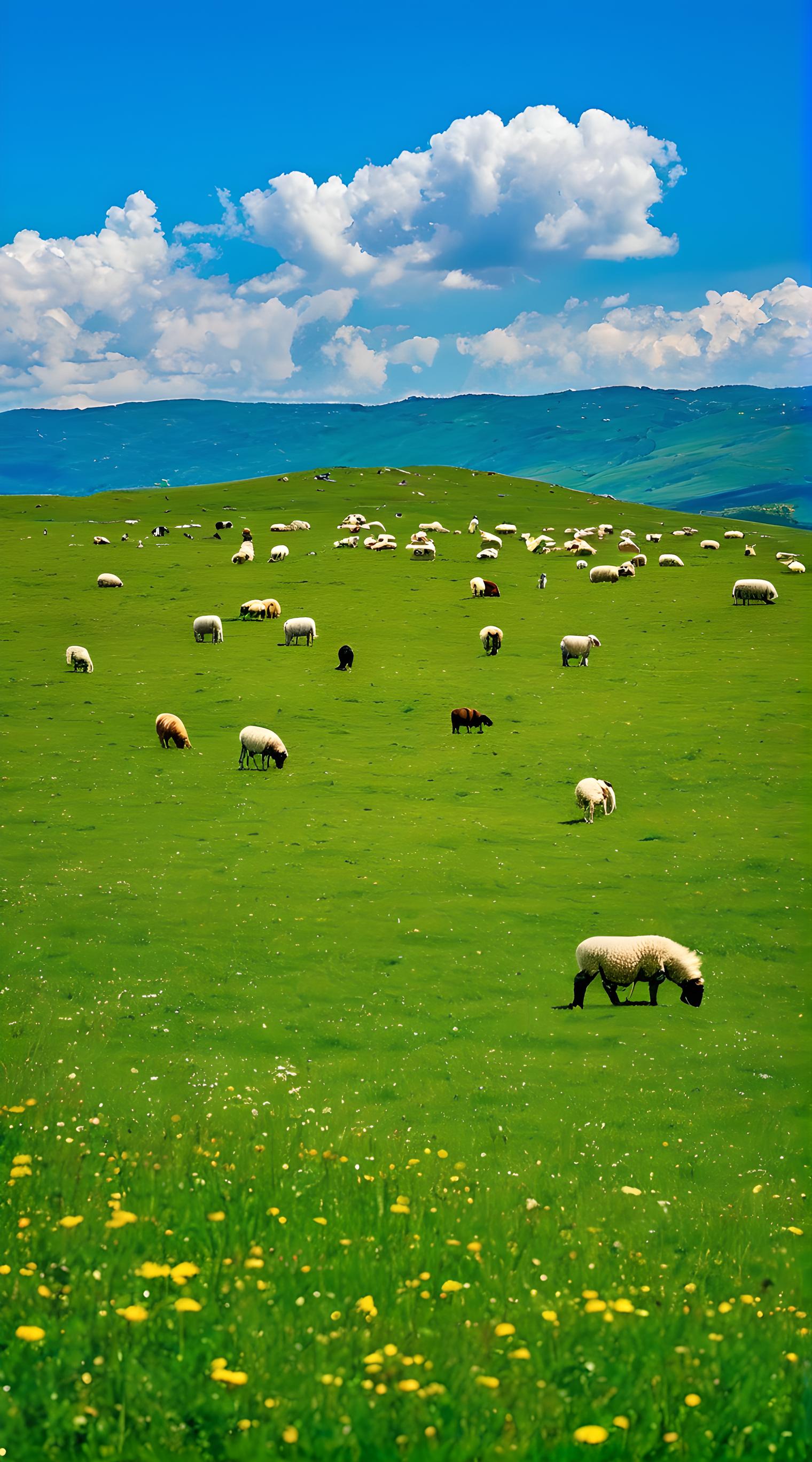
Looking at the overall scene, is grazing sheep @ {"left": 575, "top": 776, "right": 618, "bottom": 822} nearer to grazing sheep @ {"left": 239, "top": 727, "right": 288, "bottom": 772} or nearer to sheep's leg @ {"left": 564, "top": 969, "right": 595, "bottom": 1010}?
grazing sheep @ {"left": 239, "top": 727, "right": 288, "bottom": 772}

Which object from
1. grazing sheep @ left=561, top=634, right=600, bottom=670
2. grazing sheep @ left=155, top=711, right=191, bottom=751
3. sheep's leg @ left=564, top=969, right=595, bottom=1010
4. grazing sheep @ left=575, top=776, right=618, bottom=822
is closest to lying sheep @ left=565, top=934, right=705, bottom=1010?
sheep's leg @ left=564, top=969, right=595, bottom=1010

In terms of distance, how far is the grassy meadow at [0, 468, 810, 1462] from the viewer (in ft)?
23.6

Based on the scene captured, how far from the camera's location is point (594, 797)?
2728 cm

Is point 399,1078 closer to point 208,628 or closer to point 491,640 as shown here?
point 491,640

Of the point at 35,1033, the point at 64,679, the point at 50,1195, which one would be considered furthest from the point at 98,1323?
the point at 64,679

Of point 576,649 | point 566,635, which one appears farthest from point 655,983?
point 566,635

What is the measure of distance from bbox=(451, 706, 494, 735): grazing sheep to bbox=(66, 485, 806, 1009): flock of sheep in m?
0.04

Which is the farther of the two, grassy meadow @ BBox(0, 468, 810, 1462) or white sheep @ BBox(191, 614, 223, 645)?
white sheep @ BBox(191, 614, 223, 645)

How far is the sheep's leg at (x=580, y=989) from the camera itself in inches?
661

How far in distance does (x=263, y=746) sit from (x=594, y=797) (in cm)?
1138

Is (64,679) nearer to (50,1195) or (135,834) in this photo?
(135,834)

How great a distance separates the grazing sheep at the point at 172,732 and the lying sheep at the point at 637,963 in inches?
809

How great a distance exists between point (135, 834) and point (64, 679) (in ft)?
67.4

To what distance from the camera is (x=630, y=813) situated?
27.8 metres
